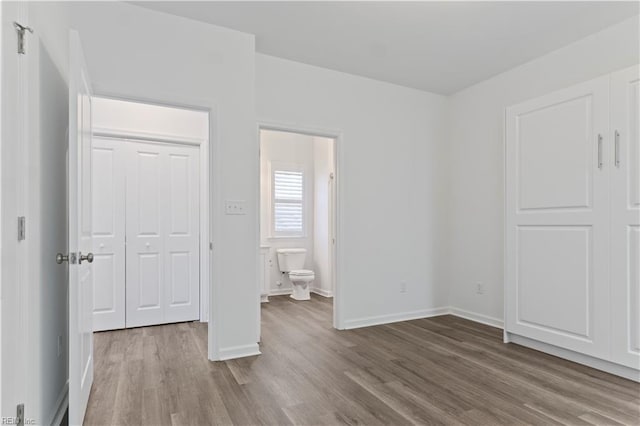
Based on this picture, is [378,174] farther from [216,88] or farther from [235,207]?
[216,88]

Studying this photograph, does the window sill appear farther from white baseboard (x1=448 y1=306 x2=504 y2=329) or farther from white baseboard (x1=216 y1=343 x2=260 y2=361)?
white baseboard (x1=216 y1=343 x2=260 y2=361)

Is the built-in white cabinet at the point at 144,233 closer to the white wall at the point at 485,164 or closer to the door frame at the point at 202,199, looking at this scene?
the door frame at the point at 202,199

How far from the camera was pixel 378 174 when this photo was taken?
13.8 feet

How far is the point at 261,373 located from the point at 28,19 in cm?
240

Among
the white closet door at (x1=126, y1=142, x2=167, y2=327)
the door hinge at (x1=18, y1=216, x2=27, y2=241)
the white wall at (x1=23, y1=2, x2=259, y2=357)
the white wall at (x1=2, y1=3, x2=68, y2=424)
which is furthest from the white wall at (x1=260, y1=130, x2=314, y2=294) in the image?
the door hinge at (x1=18, y1=216, x2=27, y2=241)

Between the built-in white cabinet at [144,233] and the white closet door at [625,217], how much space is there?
3851 mm

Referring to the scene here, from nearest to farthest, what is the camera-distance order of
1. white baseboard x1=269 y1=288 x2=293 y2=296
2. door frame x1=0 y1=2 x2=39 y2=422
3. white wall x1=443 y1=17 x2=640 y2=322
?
door frame x1=0 y1=2 x2=39 y2=422 < white wall x1=443 y1=17 x2=640 y2=322 < white baseboard x1=269 y1=288 x2=293 y2=296

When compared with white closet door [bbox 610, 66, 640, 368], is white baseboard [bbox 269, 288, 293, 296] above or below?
below

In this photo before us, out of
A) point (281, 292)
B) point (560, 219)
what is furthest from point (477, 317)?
point (281, 292)

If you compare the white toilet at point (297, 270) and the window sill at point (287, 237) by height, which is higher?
the window sill at point (287, 237)

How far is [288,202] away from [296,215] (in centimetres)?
25

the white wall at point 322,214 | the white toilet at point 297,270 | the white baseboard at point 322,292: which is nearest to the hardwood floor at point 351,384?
the white toilet at point 297,270

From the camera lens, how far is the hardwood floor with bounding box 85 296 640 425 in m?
2.10

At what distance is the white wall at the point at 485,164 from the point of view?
342 centimetres
